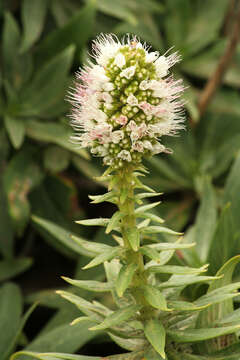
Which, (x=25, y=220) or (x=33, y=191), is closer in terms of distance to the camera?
(x=25, y=220)

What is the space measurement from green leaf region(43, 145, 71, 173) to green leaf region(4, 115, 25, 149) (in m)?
0.25

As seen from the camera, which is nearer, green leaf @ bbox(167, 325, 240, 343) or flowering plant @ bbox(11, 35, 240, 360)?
flowering plant @ bbox(11, 35, 240, 360)

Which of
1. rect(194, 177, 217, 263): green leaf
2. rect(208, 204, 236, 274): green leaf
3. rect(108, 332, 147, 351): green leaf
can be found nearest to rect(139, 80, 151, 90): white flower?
rect(108, 332, 147, 351): green leaf

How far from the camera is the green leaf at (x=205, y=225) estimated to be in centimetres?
247

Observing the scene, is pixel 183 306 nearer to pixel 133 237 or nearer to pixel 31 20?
pixel 133 237

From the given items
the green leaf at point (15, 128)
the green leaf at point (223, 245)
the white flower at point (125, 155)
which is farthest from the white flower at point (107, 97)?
the green leaf at point (15, 128)

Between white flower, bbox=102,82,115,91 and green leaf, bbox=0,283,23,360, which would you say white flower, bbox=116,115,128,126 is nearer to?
white flower, bbox=102,82,115,91

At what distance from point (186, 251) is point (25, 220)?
995 mm

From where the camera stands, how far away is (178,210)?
3316 millimetres

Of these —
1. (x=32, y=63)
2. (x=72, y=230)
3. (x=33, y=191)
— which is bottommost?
(x=72, y=230)

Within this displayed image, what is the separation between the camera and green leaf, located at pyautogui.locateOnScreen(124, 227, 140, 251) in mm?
1529

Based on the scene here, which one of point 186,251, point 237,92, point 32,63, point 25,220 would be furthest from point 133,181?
point 237,92

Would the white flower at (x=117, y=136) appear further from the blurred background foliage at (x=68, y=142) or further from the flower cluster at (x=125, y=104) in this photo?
the blurred background foliage at (x=68, y=142)

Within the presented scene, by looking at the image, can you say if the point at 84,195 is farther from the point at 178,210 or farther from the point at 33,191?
the point at 178,210
